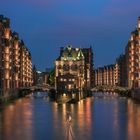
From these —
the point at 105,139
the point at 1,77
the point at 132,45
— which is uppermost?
the point at 132,45

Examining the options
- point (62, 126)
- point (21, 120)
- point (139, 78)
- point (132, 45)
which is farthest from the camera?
point (132, 45)

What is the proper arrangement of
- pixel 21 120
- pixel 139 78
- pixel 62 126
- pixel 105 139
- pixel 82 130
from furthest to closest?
pixel 139 78
pixel 21 120
pixel 62 126
pixel 82 130
pixel 105 139

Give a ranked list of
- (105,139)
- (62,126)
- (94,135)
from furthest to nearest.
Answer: (62,126) → (94,135) → (105,139)

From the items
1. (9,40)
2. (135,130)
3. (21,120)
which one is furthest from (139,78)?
(135,130)

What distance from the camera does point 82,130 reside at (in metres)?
72.6

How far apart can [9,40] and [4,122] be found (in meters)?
94.5

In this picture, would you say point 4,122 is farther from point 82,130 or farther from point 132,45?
point 132,45

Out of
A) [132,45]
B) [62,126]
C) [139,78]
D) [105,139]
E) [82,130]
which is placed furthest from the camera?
[132,45]

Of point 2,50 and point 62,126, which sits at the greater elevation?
point 2,50

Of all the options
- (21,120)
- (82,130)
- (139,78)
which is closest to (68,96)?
(139,78)

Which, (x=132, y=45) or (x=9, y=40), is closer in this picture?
(x=9, y=40)

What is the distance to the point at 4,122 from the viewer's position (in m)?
83.5

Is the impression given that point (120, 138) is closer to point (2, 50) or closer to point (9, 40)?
point (2, 50)

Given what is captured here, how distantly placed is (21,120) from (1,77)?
222 ft
